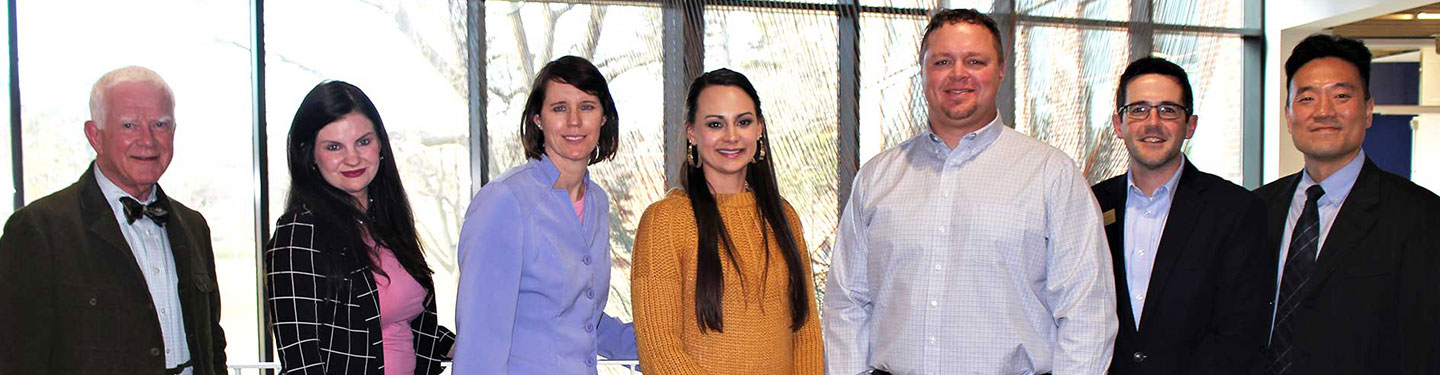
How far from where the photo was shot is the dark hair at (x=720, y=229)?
2.09 metres

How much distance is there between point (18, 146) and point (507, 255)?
3.75 meters

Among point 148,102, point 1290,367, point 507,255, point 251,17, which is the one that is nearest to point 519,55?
A: point 251,17

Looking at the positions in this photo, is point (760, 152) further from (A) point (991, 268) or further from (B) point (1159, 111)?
(B) point (1159, 111)

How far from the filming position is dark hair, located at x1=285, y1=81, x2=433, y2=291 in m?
2.05

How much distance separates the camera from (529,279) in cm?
208

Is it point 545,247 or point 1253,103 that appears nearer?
point 545,247

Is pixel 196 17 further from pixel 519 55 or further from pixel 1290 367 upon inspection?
pixel 1290 367

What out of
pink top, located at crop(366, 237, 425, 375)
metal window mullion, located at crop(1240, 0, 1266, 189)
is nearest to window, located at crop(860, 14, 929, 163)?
metal window mullion, located at crop(1240, 0, 1266, 189)

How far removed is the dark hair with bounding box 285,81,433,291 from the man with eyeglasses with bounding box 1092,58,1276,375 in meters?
1.63

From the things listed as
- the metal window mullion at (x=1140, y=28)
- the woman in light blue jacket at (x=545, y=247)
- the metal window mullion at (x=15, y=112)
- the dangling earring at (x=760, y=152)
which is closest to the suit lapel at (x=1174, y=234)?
the dangling earring at (x=760, y=152)

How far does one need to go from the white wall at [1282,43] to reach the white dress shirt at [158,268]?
5.89m

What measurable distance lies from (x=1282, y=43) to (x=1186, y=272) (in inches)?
183

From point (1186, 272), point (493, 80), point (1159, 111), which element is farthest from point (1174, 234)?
point (493, 80)

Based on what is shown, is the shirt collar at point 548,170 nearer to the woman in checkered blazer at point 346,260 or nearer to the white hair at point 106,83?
the woman in checkered blazer at point 346,260
